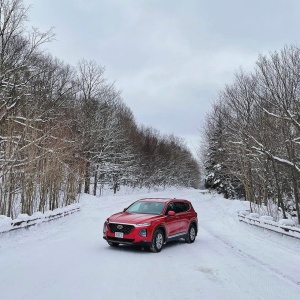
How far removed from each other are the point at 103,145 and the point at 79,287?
39.4 metres

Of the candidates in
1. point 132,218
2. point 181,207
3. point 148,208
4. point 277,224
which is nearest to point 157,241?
point 132,218

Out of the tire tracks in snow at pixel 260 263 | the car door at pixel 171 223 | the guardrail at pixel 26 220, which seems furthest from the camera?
the guardrail at pixel 26 220

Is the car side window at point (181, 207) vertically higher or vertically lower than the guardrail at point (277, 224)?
higher

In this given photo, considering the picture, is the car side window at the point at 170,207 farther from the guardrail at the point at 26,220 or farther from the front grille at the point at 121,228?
the guardrail at the point at 26,220

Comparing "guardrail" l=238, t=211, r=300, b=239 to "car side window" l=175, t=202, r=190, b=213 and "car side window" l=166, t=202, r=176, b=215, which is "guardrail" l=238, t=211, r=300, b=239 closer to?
"car side window" l=175, t=202, r=190, b=213

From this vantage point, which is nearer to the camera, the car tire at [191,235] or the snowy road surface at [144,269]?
the snowy road surface at [144,269]

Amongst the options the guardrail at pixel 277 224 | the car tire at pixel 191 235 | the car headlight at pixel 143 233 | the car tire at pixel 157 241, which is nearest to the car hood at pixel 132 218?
the car headlight at pixel 143 233

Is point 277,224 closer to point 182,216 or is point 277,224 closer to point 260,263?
point 182,216

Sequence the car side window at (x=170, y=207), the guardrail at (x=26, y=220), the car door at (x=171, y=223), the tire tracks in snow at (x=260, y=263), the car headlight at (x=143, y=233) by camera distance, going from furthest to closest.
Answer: the car side window at (x=170, y=207) → the guardrail at (x=26, y=220) → the car door at (x=171, y=223) → the car headlight at (x=143, y=233) → the tire tracks in snow at (x=260, y=263)

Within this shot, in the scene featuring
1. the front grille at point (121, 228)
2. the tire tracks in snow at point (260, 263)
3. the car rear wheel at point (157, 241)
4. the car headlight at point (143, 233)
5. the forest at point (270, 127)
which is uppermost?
the forest at point (270, 127)

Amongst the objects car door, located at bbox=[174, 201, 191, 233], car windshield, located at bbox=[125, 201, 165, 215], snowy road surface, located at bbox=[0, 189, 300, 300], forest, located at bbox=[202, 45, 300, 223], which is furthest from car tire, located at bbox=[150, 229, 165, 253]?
forest, located at bbox=[202, 45, 300, 223]

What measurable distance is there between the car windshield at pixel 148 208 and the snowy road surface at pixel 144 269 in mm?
1272

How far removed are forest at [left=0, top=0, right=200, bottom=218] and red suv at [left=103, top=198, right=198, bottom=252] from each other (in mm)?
5855

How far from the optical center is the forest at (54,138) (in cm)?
1708
